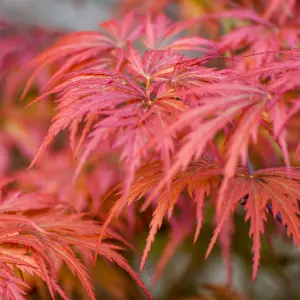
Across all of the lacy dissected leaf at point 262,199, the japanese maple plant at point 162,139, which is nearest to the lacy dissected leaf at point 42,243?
the japanese maple plant at point 162,139

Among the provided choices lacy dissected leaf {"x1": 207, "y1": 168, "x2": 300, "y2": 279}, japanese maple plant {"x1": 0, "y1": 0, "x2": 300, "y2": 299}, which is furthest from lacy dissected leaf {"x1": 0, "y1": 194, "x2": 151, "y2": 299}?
lacy dissected leaf {"x1": 207, "y1": 168, "x2": 300, "y2": 279}

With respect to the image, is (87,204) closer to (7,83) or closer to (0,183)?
(0,183)

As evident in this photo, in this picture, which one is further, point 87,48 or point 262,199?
point 87,48

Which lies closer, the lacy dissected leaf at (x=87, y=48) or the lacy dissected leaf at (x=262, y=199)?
the lacy dissected leaf at (x=262, y=199)

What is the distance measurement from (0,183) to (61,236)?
158mm

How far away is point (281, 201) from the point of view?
0.56 metres

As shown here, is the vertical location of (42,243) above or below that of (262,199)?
below

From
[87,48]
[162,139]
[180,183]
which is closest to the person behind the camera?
[162,139]

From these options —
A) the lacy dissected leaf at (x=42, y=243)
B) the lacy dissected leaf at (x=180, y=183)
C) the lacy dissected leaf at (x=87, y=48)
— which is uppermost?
the lacy dissected leaf at (x=87, y=48)

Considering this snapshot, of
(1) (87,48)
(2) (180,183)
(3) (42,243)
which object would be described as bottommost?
(3) (42,243)

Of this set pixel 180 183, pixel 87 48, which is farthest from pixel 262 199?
pixel 87 48

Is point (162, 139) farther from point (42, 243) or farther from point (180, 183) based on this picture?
point (42, 243)

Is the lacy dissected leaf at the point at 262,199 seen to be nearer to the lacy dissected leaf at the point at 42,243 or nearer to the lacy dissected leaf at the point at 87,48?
the lacy dissected leaf at the point at 42,243

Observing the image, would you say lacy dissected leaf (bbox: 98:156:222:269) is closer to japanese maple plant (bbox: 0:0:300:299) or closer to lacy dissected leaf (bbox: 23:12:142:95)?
japanese maple plant (bbox: 0:0:300:299)
